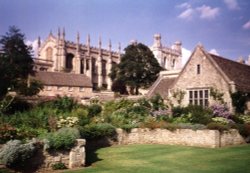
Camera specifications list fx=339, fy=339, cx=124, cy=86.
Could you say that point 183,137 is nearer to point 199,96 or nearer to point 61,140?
point 61,140

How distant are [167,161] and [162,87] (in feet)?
75.8

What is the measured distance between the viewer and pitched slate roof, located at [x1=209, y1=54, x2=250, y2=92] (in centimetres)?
2886

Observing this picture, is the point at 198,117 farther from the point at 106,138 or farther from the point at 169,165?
the point at 169,165

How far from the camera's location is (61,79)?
203ft

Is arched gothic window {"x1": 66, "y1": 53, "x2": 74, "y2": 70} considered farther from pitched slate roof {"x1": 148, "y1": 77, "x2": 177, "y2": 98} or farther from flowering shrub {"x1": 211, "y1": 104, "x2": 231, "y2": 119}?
flowering shrub {"x1": 211, "y1": 104, "x2": 231, "y2": 119}

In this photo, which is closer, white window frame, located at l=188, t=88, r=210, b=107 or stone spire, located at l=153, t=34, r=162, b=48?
white window frame, located at l=188, t=88, r=210, b=107

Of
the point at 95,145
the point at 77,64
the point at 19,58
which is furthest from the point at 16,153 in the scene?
the point at 77,64

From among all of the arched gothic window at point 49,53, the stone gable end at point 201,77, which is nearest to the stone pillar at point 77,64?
the arched gothic window at point 49,53

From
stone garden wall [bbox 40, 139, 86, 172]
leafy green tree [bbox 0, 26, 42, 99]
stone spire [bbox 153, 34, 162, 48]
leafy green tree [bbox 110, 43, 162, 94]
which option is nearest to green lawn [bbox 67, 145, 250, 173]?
stone garden wall [bbox 40, 139, 86, 172]

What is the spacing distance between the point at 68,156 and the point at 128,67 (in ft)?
164

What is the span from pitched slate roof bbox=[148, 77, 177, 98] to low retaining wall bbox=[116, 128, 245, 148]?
47.5 ft

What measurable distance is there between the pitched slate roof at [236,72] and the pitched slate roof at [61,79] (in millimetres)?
35474

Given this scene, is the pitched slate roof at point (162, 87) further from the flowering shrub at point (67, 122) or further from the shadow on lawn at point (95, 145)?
the flowering shrub at point (67, 122)

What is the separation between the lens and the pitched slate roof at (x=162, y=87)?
3462 cm
